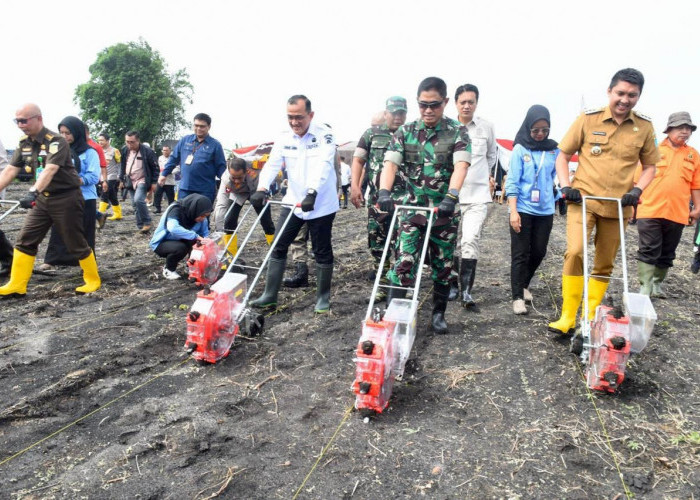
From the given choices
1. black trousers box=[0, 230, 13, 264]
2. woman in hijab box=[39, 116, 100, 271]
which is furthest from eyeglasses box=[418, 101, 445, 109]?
black trousers box=[0, 230, 13, 264]

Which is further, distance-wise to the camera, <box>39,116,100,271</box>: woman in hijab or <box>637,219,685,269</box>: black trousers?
<box>39,116,100,271</box>: woman in hijab

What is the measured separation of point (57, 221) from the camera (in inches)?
221

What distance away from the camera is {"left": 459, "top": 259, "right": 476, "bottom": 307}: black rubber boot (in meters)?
5.38

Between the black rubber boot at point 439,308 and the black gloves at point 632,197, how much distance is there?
5.24 ft

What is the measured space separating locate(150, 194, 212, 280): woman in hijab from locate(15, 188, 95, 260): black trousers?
86cm

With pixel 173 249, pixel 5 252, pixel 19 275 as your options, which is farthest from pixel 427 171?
pixel 5 252

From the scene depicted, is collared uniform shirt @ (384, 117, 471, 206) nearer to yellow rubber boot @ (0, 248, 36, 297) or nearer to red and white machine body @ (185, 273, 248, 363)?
red and white machine body @ (185, 273, 248, 363)

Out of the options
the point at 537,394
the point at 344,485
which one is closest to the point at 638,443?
the point at 537,394

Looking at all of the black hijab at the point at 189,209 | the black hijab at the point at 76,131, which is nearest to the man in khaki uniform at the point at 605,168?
the black hijab at the point at 189,209

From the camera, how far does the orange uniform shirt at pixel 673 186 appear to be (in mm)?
5676

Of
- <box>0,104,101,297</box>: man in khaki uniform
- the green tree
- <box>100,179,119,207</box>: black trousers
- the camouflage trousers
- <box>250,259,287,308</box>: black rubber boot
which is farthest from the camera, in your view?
the green tree

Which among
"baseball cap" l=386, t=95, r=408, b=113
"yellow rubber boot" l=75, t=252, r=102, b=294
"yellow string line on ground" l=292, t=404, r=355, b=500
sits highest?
"baseball cap" l=386, t=95, r=408, b=113

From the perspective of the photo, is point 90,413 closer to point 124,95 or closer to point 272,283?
point 272,283

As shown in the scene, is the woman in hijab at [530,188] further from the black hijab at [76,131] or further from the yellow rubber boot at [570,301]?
the black hijab at [76,131]
